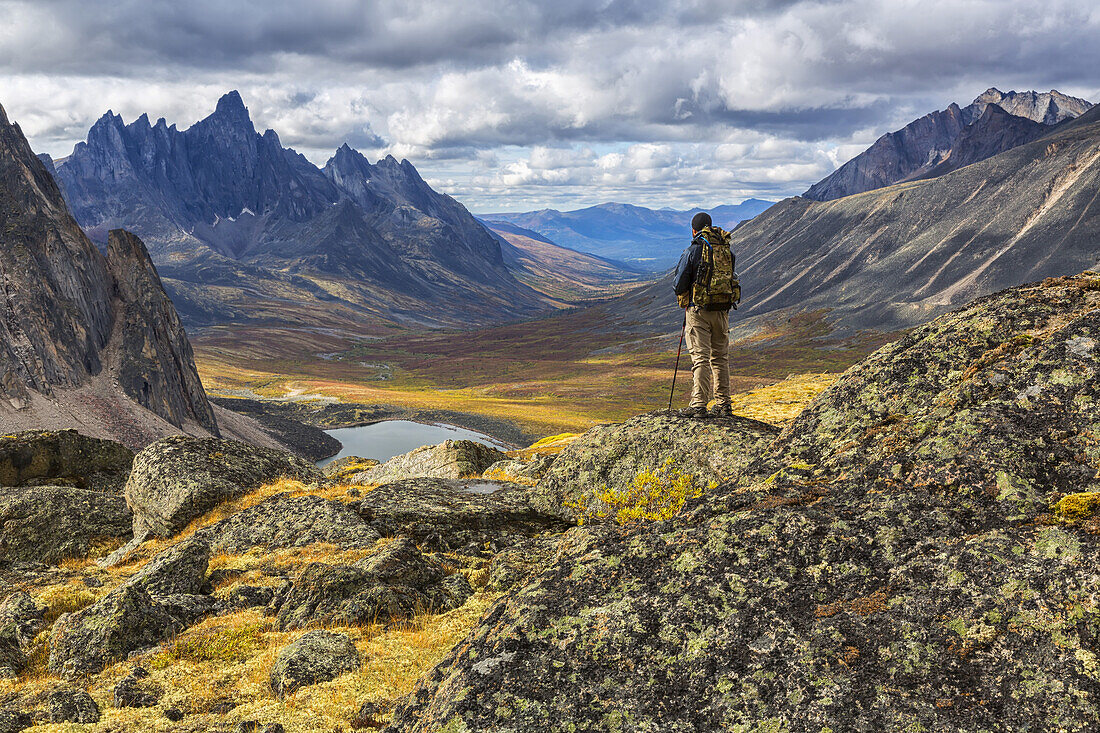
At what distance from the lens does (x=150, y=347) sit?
102250 millimetres

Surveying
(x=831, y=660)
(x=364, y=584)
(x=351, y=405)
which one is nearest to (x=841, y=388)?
(x=831, y=660)

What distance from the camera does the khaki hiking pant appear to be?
15625mm

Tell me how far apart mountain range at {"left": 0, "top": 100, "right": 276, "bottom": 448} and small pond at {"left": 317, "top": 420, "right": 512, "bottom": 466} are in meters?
16.3

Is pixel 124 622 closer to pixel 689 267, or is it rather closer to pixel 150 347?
pixel 689 267

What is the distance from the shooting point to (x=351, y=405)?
155625mm

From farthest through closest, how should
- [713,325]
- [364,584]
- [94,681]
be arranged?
[713,325], [364,584], [94,681]

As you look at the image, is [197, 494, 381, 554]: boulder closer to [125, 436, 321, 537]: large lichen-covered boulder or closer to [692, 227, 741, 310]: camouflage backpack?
[125, 436, 321, 537]: large lichen-covered boulder

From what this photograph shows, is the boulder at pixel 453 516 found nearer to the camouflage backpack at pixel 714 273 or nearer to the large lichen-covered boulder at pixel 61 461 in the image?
the camouflage backpack at pixel 714 273

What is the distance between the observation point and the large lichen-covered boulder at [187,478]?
19.0m

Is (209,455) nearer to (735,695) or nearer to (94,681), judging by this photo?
(94,681)

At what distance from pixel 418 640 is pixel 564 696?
5082 millimetres

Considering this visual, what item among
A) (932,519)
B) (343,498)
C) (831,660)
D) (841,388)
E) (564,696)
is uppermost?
(841,388)

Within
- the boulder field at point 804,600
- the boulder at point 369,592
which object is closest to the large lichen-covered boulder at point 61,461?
the boulder field at point 804,600

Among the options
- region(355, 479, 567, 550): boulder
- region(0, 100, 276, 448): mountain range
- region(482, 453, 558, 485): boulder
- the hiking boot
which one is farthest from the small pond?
the hiking boot
